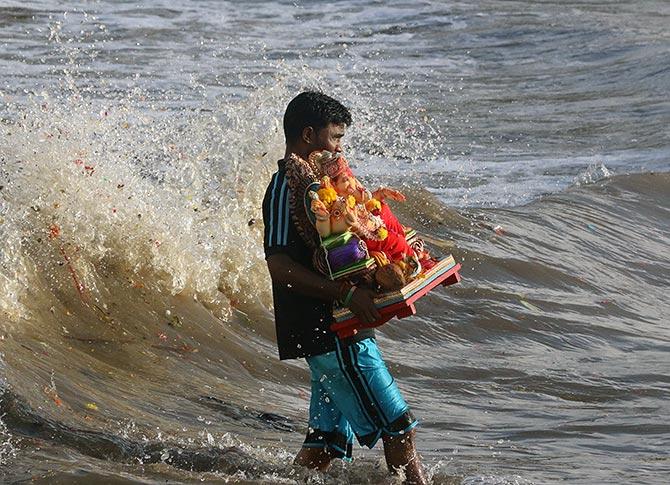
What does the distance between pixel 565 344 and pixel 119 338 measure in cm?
276

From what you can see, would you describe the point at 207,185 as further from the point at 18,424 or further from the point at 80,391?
the point at 18,424

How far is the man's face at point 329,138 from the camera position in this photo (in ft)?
15.2

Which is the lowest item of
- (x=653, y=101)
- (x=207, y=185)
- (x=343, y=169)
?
(x=653, y=101)

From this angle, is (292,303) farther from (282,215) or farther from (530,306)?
(530,306)

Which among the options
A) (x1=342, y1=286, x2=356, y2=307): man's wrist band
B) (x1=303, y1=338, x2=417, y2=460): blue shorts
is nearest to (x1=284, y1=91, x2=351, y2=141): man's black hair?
(x1=342, y1=286, x2=356, y2=307): man's wrist band

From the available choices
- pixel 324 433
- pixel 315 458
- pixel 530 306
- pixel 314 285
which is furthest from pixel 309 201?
pixel 530 306

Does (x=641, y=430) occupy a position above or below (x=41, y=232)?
below

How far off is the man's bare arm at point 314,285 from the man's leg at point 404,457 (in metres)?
0.51

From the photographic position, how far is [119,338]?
6777 millimetres

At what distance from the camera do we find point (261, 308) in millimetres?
7914

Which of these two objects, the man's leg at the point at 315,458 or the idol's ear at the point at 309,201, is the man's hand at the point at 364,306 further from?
the man's leg at the point at 315,458

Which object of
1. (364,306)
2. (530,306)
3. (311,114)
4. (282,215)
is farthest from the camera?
(530,306)

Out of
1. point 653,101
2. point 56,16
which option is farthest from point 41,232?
point 56,16

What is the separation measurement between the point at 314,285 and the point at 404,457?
0.73m
